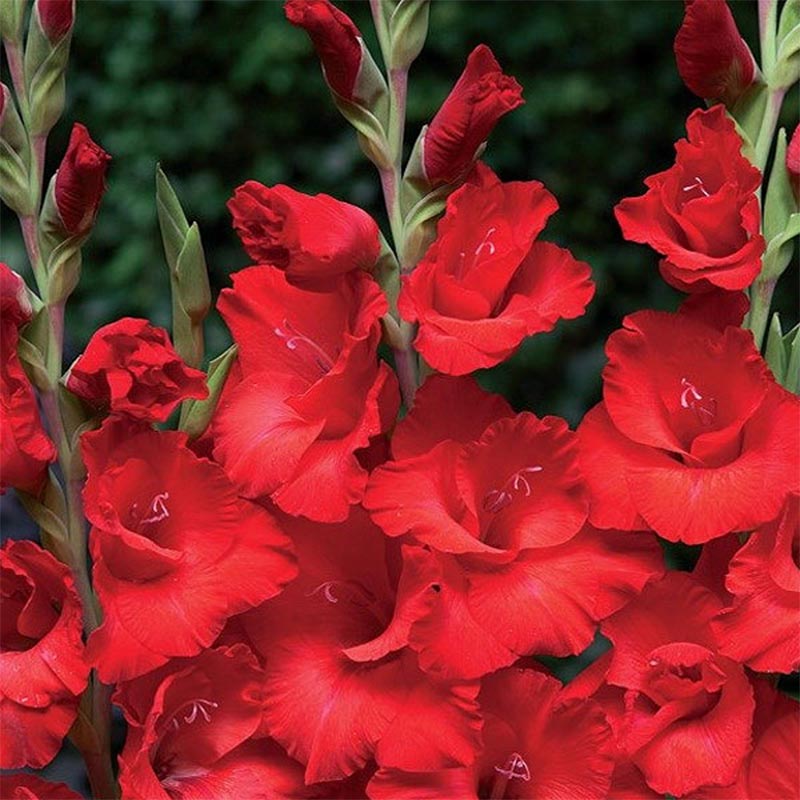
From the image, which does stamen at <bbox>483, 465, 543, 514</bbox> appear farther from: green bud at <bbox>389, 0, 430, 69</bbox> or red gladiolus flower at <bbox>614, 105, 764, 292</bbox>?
green bud at <bbox>389, 0, 430, 69</bbox>

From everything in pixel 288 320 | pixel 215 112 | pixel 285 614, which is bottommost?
pixel 215 112

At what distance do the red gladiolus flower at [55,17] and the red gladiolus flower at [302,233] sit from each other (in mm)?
143

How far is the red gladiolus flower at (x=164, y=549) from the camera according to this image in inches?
29.7

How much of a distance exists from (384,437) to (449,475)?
0.05 m

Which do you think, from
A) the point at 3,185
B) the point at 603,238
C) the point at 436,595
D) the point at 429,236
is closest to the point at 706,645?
the point at 436,595

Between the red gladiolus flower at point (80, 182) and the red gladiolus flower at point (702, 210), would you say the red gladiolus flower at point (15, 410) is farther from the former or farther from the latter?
the red gladiolus flower at point (702, 210)

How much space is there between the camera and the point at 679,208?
81 cm

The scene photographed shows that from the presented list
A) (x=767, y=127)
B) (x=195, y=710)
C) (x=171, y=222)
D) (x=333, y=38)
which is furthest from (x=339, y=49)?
(x=195, y=710)

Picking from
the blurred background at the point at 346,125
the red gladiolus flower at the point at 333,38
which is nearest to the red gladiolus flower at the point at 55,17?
the red gladiolus flower at the point at 333,38

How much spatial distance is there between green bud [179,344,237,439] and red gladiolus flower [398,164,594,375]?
4.4 inches

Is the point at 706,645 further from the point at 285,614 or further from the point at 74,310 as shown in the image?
the point at 74,310

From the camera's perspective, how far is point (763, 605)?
0.77 meters

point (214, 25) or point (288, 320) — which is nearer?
point (288, 320)

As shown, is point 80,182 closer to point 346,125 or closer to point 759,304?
point 759,304
